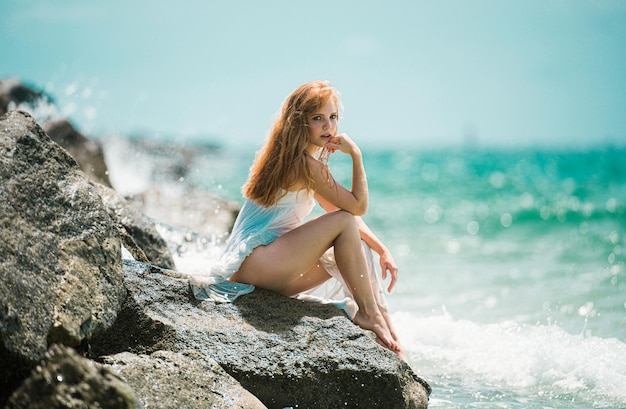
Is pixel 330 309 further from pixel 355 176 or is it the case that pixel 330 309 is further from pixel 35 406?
pixel 35 406

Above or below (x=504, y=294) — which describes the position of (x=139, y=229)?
below

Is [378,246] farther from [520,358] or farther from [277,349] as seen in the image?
[520,358]

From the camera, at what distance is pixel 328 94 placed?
471 centimetres

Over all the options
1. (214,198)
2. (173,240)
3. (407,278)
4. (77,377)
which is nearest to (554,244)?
(407,278)

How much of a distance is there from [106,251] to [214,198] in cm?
657

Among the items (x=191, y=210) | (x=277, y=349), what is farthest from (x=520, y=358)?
(x=191, y=210)

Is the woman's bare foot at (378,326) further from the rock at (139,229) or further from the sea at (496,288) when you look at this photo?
the rock at (139,229)

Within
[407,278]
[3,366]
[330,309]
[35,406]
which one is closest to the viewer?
[35,406]

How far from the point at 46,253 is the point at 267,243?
1.59m

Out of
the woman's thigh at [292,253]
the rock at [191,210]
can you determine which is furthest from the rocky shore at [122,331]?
the rock at [191,210]

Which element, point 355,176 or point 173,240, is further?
point 173,240

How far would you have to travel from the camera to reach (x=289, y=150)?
466 centimetres

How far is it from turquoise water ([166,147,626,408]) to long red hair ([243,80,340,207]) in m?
1.63

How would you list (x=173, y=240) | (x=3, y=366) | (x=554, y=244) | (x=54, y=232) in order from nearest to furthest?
1. (x=3, y=366)
2. (x=54, y=232)
3. (x=173, y=240)
4. (x=554, y=244)
